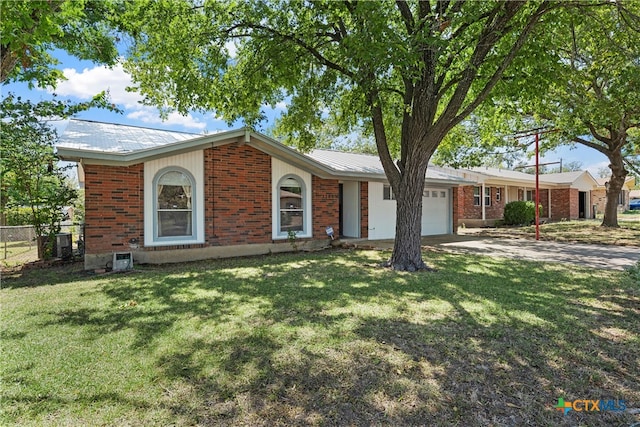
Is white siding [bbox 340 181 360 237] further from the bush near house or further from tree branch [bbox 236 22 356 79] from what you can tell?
the bush near house

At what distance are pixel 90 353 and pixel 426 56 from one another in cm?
732

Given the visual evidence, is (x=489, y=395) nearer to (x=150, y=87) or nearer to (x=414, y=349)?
(x=414, y=349)

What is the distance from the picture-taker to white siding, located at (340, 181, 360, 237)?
13344mm

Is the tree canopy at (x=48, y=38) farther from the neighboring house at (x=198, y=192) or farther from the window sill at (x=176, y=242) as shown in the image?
the window sill at (x=176, y=242)

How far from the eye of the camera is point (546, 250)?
36.8 feet

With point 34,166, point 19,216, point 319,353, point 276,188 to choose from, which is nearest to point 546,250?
point 276,188

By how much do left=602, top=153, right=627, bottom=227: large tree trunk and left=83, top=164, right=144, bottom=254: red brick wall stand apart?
22152 mm

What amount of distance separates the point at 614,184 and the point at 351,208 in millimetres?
15208

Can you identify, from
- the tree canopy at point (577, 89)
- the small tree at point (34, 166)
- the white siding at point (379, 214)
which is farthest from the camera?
the white siding at point (379, 214)

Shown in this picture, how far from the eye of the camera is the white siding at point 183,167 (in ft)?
29.7

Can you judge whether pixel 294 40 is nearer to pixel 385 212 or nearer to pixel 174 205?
pixel 174 205

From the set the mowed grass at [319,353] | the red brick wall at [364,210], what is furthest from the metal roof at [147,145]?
the mowed grass at [319,353]

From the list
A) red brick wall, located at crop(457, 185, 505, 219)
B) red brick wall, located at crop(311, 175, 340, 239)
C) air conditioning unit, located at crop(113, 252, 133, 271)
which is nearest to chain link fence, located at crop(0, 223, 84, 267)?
air conditioning unit, located at crop(113, 252, 133, 271)

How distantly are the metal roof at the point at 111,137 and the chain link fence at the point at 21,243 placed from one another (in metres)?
3.25
